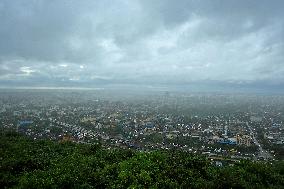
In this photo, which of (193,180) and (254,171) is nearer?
(193,180)

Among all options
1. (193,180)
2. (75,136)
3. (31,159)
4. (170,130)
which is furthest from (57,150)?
(170,130)

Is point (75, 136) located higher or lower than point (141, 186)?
lower

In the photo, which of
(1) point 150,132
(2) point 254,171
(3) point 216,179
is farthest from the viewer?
(1) point 150,132

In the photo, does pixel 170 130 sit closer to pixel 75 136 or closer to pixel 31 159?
pixel 75 136

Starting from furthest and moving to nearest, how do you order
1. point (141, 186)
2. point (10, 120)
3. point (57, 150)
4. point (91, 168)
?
point (10, 120) < point (57, 150) < point (91, 168) < point (141, 186)

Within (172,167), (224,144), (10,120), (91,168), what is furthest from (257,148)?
(10,120)

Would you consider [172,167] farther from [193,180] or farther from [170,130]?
[170,130]
